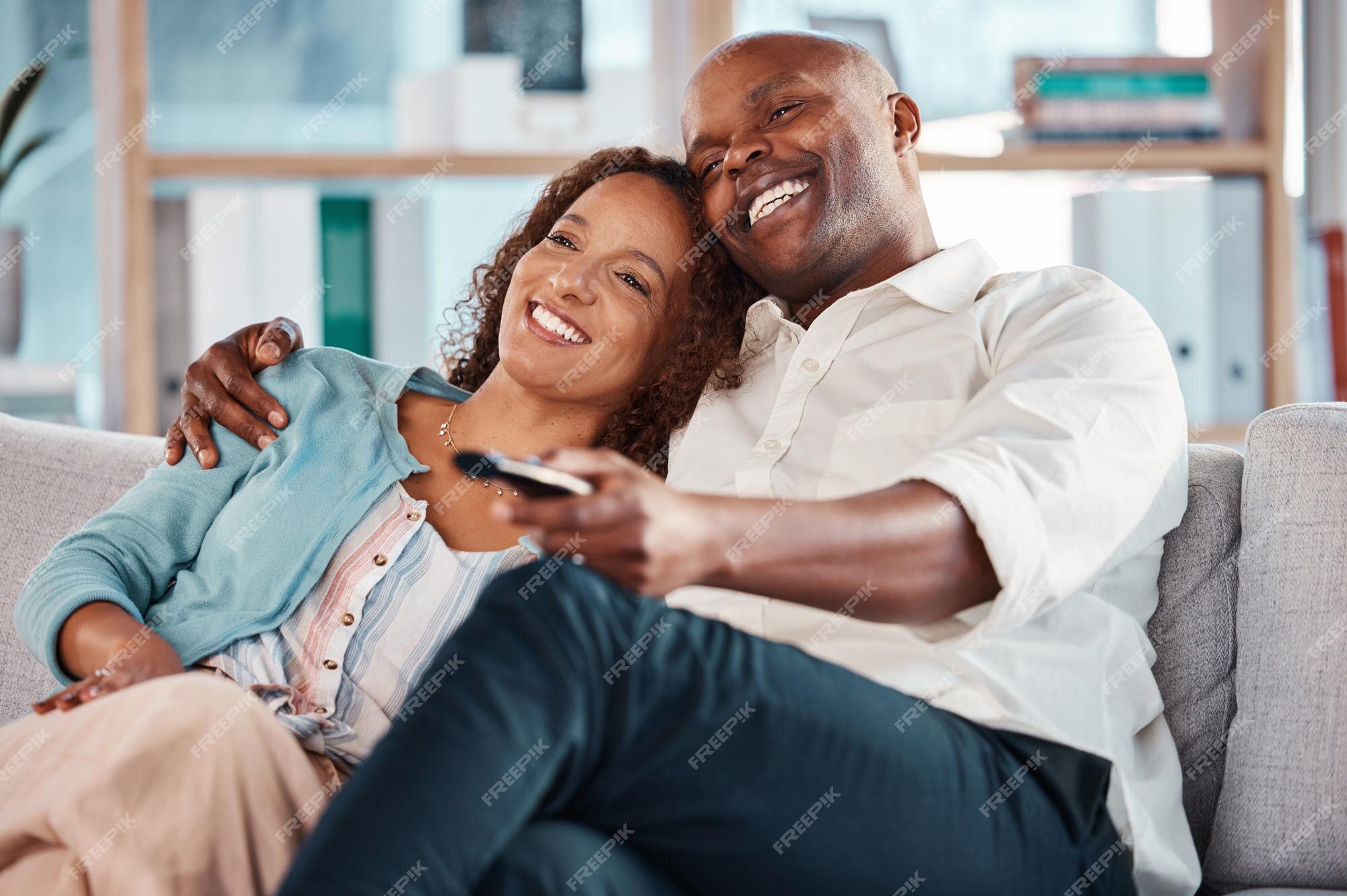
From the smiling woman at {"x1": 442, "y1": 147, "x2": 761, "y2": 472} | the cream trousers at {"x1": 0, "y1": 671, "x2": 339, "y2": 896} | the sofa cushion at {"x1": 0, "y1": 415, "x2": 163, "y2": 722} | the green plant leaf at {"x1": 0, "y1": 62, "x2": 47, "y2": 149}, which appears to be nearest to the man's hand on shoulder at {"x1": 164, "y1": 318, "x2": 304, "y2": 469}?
the sofa cushion at {"x1": 0, "y1": 415, "x2": 163, "y2": 722}

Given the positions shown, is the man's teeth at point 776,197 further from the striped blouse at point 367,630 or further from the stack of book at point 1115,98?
the stack of book at point 1115,98

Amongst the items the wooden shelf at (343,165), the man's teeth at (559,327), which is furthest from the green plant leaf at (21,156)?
the man's teeth at (559,327)

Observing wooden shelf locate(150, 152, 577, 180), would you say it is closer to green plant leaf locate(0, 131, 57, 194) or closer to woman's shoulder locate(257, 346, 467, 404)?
green plant leaf locate(0, 131, 57, 194)

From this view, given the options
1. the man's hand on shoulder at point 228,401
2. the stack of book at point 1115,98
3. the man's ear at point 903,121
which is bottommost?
the man's hand on shoulder at point 228,401

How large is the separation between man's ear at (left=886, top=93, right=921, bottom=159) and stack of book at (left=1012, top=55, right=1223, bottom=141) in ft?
3.81

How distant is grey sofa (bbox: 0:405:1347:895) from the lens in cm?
118

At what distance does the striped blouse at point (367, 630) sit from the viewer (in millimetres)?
1296

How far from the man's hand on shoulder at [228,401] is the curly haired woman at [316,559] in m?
0.02

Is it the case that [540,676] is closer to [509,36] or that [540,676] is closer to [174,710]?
[174,710]

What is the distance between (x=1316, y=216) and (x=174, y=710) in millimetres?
2789

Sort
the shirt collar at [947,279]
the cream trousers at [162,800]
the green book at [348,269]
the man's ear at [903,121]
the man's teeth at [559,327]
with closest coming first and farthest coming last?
the cream trousers at [162,800]
the shirt collar at [947,279]
the man's teeth at [559,327]
the man's ear at [903,121]
the green book at [348,269]

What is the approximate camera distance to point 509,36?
2.63 meters

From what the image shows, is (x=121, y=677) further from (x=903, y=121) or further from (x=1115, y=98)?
(x=1115, y=98)

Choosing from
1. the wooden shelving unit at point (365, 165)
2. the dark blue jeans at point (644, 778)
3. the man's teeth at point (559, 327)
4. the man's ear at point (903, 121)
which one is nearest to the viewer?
the dark blue jeans at point (644, 778)
